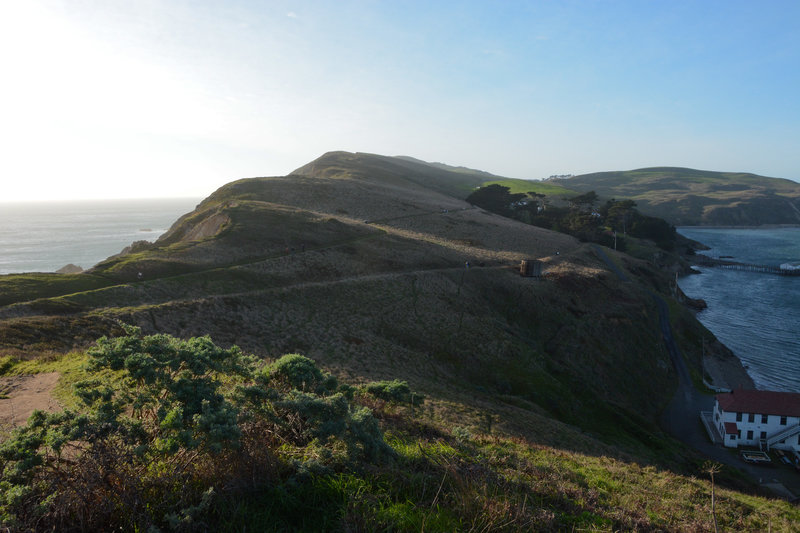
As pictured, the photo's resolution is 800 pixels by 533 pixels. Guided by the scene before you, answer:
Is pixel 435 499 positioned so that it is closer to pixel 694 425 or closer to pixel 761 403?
pixel 761 403

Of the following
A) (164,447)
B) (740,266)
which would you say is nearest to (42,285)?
(164,447)

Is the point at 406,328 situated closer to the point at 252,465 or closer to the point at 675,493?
the point at 675,493

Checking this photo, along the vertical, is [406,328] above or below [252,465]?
below

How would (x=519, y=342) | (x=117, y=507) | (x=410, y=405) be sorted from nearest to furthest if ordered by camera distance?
(x=117, y=507) → (x=410, y=405) → (x=519, y=342)

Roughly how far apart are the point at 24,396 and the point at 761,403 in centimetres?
4394

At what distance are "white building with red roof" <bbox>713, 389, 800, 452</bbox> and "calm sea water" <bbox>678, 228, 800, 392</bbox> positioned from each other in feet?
41.0

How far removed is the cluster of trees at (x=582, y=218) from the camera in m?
84.1

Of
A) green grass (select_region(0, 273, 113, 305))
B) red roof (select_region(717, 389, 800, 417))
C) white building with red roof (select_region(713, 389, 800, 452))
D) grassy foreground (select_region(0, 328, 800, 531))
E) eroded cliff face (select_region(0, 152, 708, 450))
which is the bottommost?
white building with red roof (select_region(713, 389, 800, 452))

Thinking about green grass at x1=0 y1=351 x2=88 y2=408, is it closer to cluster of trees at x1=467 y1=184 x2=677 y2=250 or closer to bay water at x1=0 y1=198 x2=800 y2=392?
bay water at x1=0 y1=198 x2=800 y2=392

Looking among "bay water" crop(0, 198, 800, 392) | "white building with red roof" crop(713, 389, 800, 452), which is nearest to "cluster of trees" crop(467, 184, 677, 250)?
"bay water" crop(0, 198, 800, 392)

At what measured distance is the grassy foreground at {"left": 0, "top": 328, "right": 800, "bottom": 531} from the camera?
522cm

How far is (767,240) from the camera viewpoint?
465ft

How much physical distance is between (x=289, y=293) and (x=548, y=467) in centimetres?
2568

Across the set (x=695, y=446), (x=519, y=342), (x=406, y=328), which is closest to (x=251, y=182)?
(x=406, y=328)
